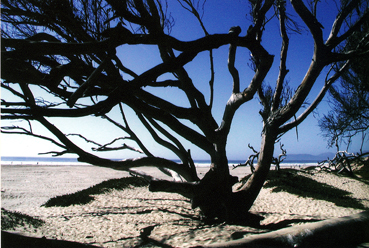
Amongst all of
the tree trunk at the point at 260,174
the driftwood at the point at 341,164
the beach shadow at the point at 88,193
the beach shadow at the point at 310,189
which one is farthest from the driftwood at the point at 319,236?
→ the driftwood at the point at 341,164

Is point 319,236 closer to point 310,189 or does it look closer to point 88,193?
point 88,193

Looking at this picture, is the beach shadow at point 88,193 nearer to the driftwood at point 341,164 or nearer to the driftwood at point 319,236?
the driftwood at point 319,236

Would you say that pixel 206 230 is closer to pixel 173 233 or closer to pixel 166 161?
pixel 173 233

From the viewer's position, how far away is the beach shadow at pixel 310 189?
6945 mm

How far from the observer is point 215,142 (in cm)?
454

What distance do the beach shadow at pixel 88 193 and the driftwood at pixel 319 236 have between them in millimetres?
5670

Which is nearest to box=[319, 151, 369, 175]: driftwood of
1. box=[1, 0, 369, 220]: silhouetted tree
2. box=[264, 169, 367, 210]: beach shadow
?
box=[264, 169, 367, 210]: beach shadow

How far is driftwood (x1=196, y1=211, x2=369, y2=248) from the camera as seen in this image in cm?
223

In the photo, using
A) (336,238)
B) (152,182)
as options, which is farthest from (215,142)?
(336,238)

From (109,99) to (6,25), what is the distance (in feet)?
10.7

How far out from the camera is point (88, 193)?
25.3ft

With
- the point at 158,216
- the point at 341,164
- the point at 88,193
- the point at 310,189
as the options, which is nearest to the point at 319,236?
the point at 158,216

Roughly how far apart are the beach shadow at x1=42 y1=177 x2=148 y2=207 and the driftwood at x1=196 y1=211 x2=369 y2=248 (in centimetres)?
567

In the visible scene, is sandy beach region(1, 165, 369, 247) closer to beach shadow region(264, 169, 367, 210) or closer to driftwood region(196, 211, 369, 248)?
beach shadow region(264, 169, 367, 210)
